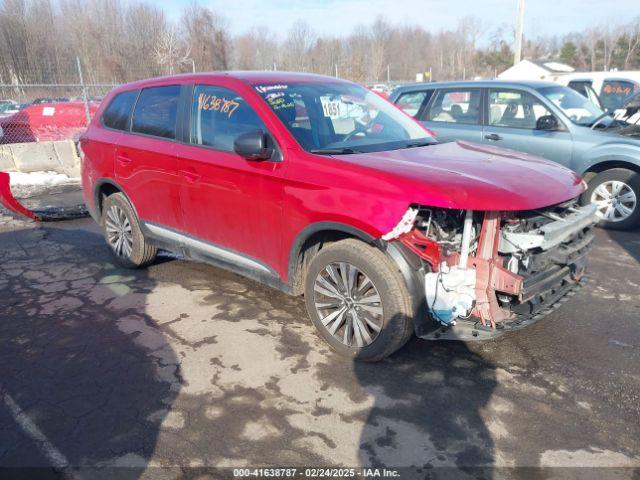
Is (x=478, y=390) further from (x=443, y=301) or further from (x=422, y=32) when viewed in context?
(x=422, y=32)

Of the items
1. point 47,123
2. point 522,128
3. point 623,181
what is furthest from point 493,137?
point 47,123

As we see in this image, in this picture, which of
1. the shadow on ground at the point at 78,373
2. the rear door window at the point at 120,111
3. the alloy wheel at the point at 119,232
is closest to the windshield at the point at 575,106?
the rear door window at the point at 120,111

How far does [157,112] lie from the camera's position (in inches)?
179

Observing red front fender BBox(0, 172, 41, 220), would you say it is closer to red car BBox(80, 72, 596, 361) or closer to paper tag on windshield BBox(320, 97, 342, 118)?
red car BBox(80, 72, 596, 361)

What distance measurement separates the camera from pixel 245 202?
3.74m

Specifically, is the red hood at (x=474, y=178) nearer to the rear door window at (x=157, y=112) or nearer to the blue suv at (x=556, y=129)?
the rear door window at (x=157, y=112)

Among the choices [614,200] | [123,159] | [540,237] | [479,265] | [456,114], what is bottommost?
[614,200]

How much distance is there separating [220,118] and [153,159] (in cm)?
87

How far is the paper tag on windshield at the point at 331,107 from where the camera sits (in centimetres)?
391

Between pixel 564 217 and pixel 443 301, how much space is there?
1160 millimetres

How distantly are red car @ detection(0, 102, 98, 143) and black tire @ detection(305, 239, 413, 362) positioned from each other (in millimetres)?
12940

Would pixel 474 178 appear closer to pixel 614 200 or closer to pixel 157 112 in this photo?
pixel 157 112

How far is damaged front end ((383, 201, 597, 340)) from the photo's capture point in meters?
2.98

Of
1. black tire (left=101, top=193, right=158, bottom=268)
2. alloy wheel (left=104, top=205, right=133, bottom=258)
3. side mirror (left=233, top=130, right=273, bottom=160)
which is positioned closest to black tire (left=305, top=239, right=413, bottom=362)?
side mirror (left=233, top=130, right=273, bottom=160)
